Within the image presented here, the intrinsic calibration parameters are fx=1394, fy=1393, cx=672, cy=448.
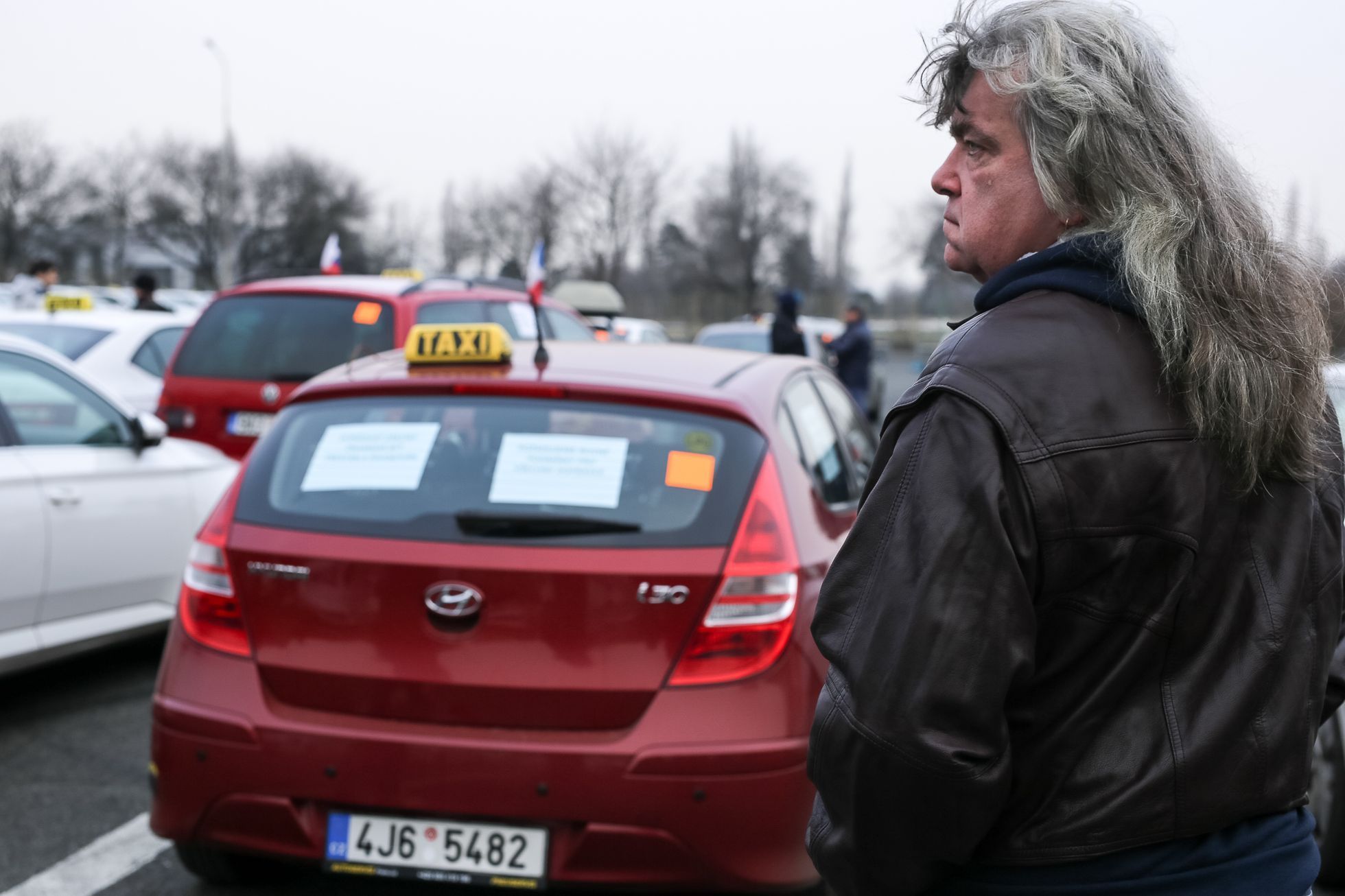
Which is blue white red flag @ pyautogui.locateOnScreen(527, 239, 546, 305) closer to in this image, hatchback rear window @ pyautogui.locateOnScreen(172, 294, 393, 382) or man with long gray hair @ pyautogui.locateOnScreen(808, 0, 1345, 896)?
hatchback rear window @ pyautogui.locateOnScreen(172, 294, 393, 382)

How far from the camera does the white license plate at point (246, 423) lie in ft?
25.9

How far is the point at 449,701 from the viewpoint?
3.22 m

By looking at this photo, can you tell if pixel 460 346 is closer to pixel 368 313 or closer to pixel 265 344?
pixel 368 313

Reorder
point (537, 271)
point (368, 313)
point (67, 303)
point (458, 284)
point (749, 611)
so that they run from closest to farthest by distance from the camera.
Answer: point (749, 611) < point (537, 271) < point (368, 313) < point (458, 284) < point (67, 303)

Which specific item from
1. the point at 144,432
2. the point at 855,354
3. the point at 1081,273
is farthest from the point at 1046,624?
the point at 855,354

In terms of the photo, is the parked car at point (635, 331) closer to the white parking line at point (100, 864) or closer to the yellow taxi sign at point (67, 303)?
the yellow taxi sign at point (67, 303)

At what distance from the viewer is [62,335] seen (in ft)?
33.1

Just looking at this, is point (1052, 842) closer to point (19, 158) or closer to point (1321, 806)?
point (1321, 806)

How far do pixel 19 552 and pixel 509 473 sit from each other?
9.16 feet

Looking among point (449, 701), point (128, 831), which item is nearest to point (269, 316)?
point (128, 831)

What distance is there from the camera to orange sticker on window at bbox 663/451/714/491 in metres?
3.44

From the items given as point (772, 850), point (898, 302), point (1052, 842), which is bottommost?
point (898, 302)

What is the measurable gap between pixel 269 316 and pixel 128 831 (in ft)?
14.2

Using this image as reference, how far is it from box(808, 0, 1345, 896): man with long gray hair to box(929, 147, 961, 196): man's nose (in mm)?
47
